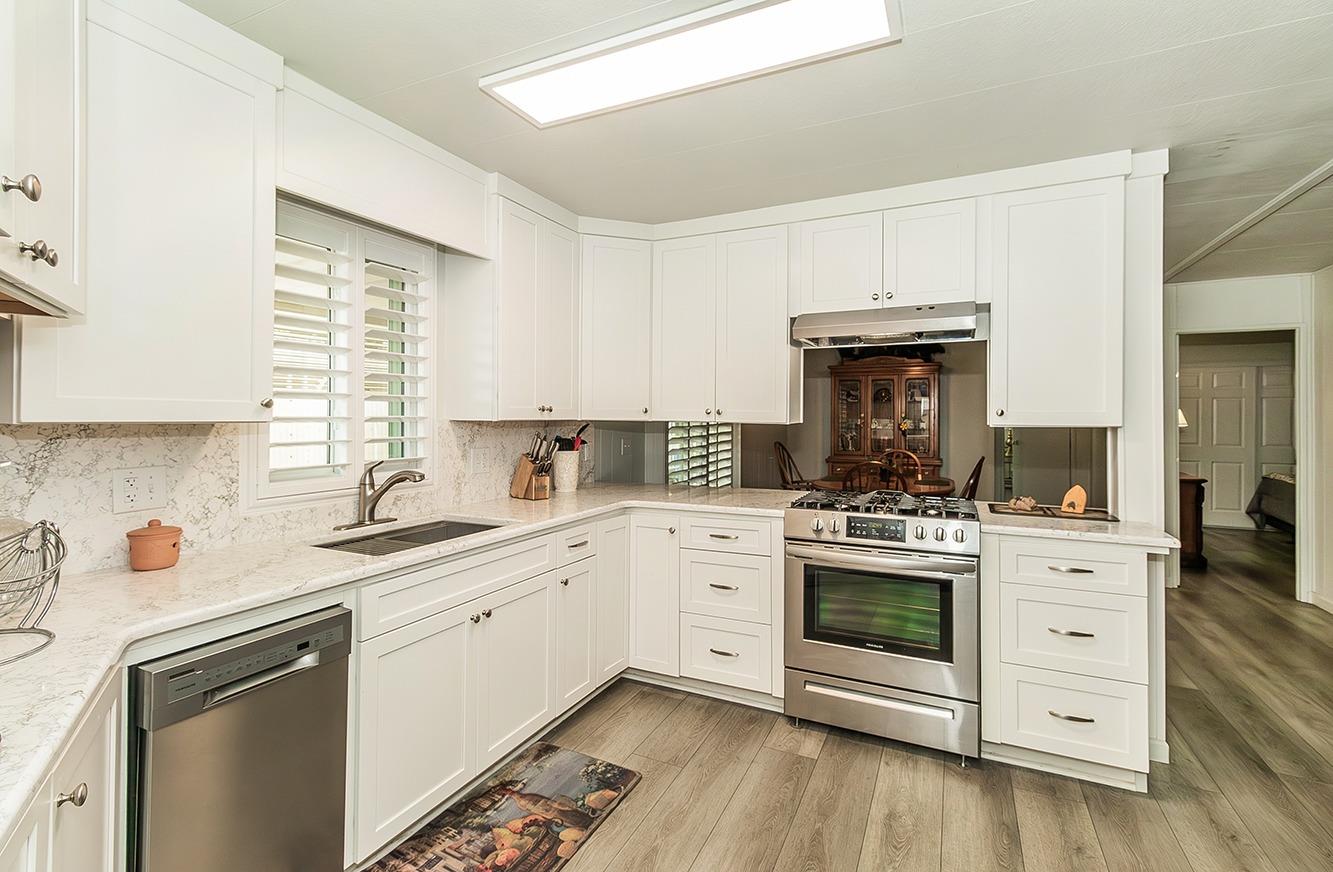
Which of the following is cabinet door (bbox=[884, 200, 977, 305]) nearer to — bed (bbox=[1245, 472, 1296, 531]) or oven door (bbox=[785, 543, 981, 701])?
oven door (bbox=[785, 543, 981, 701])

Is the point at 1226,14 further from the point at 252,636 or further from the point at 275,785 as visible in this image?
the point at 275,785

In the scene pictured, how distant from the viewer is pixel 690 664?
3104 mm

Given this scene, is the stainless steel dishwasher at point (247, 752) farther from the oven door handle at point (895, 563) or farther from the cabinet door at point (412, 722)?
the oven door handle at point (895, 563)

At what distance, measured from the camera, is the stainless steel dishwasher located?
130cm

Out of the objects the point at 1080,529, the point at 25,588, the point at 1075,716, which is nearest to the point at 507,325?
the point at 25,588

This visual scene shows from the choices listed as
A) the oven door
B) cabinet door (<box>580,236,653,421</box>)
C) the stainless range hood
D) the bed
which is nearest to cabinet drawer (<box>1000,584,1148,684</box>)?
the oven door

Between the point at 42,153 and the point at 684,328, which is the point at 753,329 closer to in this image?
the point at 684,328

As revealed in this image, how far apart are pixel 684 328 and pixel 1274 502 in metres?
7.77

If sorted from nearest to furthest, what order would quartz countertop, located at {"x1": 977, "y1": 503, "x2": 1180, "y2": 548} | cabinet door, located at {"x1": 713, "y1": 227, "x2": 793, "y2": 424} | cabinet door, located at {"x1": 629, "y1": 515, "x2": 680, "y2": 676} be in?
1. quartz countertop, located at {"x1": 977, "y1": 503, "x2": 1180, "y2": 548}
2. cabinet door, located at {"x1": 629, "y1": 515, "x2": 680, "y2": 676}
3. cabinet door, located at {"x1": 713, "y1": 227, "x2": 793, "y2": 424}

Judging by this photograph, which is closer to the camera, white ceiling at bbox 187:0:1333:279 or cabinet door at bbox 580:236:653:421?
white ceiling at bbox 187:0:1333:279

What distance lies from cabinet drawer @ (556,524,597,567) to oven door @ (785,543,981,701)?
3.04ft

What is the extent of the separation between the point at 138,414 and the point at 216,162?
0.73m

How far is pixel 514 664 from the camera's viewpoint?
7.86ft

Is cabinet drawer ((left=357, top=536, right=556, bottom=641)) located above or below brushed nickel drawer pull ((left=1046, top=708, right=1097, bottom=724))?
above
